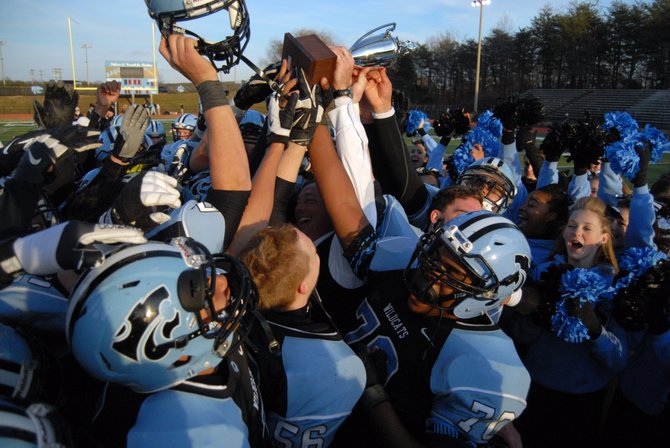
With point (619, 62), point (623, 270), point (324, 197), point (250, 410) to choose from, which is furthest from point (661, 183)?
point (619, 62)

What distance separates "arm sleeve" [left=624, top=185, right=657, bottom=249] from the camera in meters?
3.88

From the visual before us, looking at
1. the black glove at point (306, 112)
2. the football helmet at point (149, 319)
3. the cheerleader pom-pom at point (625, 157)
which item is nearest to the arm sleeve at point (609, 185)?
the cheerleader pom-pom at point (625, 157)

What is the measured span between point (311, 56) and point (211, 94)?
600 millimetres

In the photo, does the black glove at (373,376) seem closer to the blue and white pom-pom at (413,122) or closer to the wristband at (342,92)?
the wristband at (342,92)

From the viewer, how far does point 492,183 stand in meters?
4.18

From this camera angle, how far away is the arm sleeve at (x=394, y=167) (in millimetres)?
3494

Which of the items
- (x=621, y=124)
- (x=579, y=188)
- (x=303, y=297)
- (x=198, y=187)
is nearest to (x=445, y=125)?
(x=579, y=188)

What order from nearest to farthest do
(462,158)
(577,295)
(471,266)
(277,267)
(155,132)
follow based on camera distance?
1. (277,267)
2. (471,266)
3. (577,295)
4. (462,158)
5. (155,132)

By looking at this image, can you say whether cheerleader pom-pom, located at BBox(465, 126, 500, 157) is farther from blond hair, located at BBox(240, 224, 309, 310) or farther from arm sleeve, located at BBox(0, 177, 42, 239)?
arm sleeve, located at BBox(0, 177, 42, 239)

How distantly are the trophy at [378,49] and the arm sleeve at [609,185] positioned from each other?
111 inches

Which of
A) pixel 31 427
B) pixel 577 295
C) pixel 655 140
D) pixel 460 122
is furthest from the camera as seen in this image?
pixel 460 122

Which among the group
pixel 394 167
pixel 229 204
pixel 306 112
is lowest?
pixel 229 204

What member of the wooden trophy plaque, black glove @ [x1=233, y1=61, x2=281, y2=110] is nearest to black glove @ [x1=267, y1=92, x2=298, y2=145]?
the wooden trophy plaque

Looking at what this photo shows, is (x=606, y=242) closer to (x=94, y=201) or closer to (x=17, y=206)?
(x=94, y=201)
